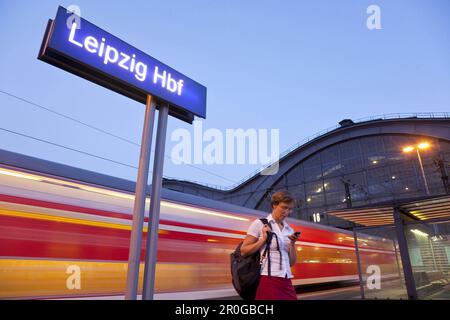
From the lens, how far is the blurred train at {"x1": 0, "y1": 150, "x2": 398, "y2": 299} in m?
4.88

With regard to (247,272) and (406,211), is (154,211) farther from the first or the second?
(406,211)

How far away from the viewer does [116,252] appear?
19.4 ft

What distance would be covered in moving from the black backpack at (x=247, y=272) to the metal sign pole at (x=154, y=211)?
0.74 m

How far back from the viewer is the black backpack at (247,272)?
2.67 metres

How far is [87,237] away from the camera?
18.4 ft

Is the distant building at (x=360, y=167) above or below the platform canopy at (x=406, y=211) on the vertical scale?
above

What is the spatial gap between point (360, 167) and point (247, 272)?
33520mm

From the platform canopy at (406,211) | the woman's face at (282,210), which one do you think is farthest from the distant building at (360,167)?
the woman's face at (282,210)

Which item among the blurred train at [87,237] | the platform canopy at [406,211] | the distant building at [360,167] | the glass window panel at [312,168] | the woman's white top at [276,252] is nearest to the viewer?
the woman's white top at [276,252]


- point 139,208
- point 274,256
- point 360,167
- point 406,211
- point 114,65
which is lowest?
point 274,256

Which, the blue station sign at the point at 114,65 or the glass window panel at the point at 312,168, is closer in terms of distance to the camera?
the blue station sign at the point at 114,65

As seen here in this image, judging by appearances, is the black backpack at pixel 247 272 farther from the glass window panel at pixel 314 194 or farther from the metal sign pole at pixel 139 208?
the glass window panel at pixel 314 194

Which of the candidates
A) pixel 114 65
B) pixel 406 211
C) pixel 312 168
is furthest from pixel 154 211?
pixel 312 168

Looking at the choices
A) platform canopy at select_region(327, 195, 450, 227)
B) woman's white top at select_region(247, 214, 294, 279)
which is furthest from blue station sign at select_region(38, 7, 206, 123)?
platform canopy at select_region(327, 195, 450, 227)
